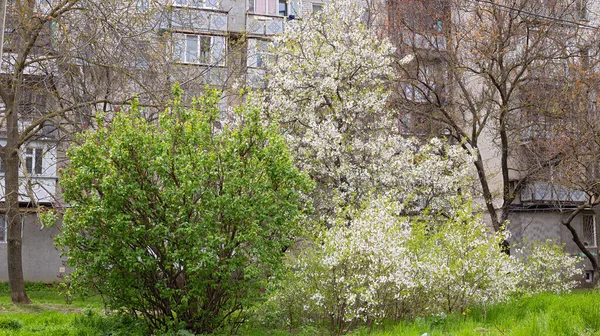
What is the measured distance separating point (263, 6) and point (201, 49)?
18.6 ft

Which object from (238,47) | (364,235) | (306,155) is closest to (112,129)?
(364,235)

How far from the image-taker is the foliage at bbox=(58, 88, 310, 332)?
1086 centimetres

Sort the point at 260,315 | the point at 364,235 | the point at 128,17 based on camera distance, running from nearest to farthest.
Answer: the point at 364,235 < the point at 260,315 < the point at 128,17

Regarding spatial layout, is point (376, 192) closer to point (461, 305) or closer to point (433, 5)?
point (461, 305)

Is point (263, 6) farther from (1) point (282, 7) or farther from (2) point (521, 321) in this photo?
(2) point (521, 321)

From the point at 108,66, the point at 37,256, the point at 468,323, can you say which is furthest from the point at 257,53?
the point at 37,256

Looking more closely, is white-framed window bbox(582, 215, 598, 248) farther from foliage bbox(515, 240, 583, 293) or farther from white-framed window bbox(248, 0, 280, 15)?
white-framed window bbox(248, 0, 280, 15)

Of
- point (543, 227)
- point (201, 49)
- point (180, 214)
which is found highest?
point (201, 49)

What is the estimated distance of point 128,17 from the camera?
14.3m

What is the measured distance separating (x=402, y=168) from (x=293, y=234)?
19.3 ft

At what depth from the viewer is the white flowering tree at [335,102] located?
1656cm

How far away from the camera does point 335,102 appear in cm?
1755

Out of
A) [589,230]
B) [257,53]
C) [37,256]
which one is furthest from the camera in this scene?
[589,230]

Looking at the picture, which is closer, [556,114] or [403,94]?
[556,114]
